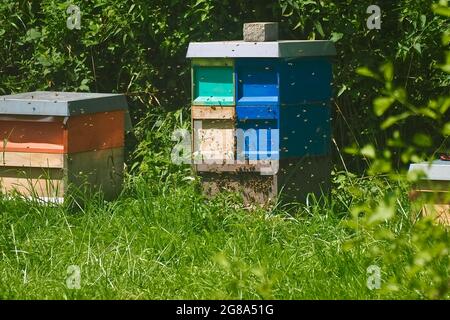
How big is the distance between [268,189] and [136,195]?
0.84 m

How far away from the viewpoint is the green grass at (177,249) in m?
4.00

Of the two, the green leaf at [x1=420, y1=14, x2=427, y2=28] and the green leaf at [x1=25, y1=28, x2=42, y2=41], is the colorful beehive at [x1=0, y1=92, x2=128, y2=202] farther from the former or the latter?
the green leaf at [x1=420, y1=14, x2=427, y2=28]

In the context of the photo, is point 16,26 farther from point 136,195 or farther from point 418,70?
point 418,70

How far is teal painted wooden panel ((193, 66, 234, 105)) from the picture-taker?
5.48 m

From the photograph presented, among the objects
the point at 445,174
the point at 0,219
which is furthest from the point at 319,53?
the point at 0,219

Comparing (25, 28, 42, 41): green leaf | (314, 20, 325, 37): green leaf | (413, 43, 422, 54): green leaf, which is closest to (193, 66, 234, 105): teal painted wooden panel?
(314, 20, 325, 37): green leaf

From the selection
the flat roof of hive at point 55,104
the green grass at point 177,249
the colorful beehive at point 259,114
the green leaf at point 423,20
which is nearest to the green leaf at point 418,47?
the green leaf at point 423,20

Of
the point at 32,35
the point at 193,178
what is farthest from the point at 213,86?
the point at 32,35

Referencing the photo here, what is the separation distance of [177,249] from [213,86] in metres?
1.27

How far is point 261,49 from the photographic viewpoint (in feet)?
17.5

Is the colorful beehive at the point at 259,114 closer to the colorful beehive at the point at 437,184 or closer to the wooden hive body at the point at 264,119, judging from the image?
the wooden hive body at the point at 264,119

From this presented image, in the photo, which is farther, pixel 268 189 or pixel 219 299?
pixel 268 189

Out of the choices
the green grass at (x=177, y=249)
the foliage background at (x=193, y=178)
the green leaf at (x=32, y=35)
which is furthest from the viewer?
the green leaf at (x=32, y=35)

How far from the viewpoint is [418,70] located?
614cm
